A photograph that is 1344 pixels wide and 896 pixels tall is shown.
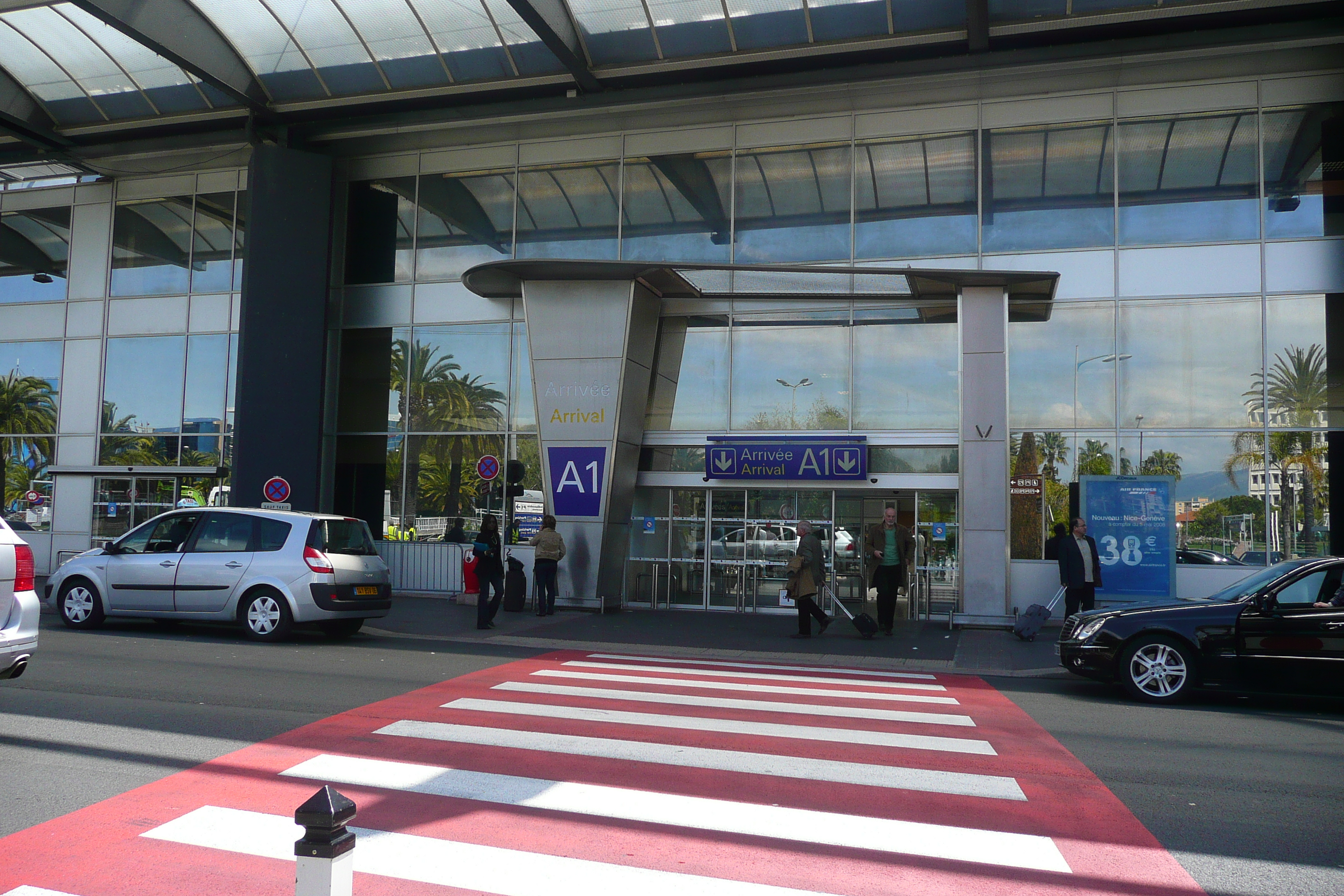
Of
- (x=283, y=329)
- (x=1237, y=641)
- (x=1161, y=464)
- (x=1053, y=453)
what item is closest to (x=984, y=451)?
(x=1053, y=453)

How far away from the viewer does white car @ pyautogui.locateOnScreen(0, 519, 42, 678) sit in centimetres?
655

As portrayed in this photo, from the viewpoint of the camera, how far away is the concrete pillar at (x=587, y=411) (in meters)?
17.7

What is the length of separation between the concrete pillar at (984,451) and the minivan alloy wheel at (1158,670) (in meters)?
6.85

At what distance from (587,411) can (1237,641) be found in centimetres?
1135

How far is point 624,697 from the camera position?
9016 millimetres

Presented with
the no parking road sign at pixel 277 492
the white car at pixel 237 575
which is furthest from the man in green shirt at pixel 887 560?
the no parking road sign at pixel 277 492

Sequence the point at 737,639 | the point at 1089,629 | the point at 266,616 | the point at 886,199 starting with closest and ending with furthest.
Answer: the point at 1089,629 < the point at 266,616 < the point at 737,639 < the point at 886,199

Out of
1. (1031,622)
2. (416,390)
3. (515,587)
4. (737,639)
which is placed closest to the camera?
(737,639)

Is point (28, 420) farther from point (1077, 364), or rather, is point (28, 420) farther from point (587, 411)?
point (1077, 364)

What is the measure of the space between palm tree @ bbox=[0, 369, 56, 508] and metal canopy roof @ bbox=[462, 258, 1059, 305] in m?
12.3

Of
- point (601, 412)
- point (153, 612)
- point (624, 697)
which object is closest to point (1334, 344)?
point (601, 412)

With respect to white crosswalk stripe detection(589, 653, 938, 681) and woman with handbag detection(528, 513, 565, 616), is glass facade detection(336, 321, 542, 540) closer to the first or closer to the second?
woman with handbag detection(528, 513, 565, 616)

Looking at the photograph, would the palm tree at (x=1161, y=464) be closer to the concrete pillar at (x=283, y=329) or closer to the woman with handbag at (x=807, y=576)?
the woman with handbag at (x=807, y=576)

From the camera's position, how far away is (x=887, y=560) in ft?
49.0
